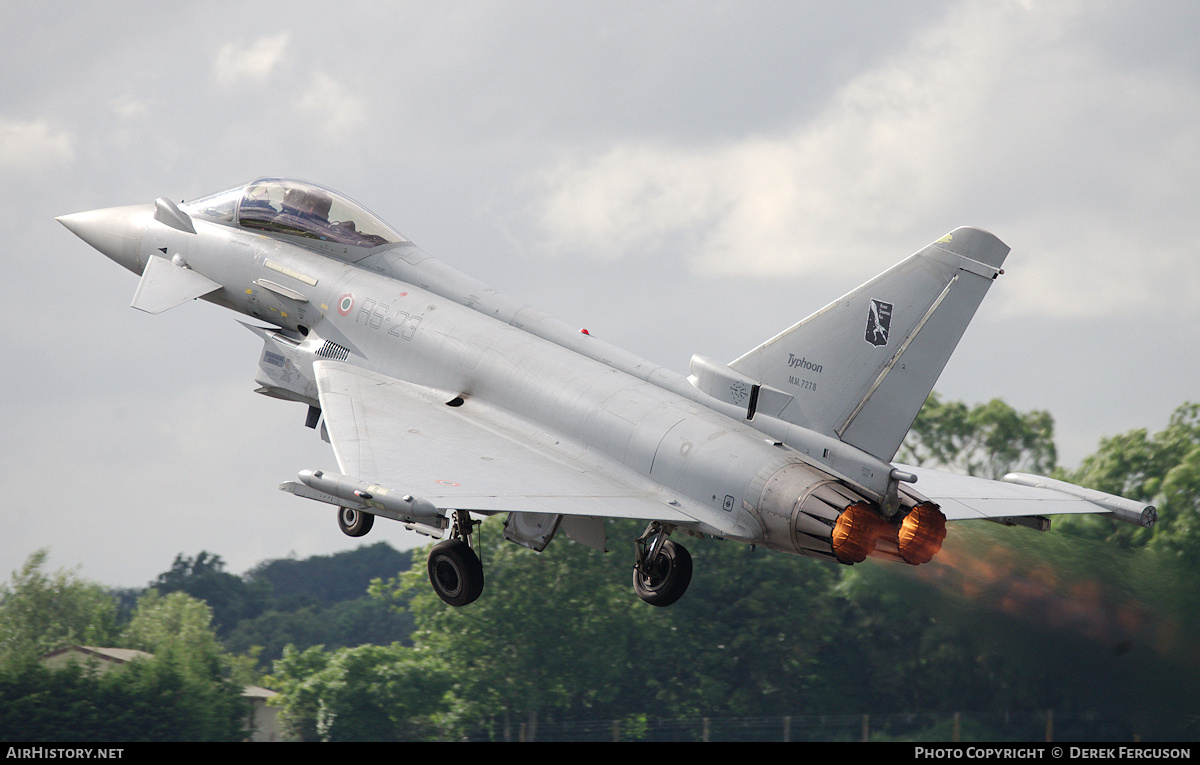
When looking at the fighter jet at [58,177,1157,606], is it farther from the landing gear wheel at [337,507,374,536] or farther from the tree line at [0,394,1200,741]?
the tree line at [0,394,1200,741]

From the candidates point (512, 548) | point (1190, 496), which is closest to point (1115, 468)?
point (1190, 496)

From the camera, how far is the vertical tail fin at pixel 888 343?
13133 millimetres

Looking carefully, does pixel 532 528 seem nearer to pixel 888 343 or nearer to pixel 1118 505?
pixel 888 343

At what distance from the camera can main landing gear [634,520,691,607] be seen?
14445 mm

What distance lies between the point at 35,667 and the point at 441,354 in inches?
1265

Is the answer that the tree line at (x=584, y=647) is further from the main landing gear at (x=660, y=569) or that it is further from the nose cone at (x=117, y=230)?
the nose cone at (x=117, y=230)

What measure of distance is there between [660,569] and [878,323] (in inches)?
151

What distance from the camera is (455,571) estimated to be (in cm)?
1405

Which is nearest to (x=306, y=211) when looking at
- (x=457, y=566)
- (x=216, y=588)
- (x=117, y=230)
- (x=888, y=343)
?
(x=117, y=230)

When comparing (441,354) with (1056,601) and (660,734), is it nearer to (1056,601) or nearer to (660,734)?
(1056,601)

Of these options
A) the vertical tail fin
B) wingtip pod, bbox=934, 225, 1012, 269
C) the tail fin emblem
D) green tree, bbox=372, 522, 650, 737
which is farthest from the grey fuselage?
green tree, bbox=372, 522, 650, 737

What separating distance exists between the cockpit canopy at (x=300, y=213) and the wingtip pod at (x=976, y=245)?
7.80 metres

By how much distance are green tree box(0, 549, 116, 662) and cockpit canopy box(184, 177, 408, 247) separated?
3634 cm

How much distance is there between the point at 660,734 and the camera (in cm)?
4325
